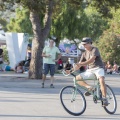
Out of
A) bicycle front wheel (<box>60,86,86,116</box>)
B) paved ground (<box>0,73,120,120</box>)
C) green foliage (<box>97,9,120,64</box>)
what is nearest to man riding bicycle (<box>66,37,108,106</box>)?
bicycle front wheel (<box>60,86,86,116</box>)

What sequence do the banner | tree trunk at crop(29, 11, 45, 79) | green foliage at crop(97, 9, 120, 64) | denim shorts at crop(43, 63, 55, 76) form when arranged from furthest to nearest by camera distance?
the banner
green foliage at crop(97, 9, 120, 64)
tree trunk at crop(29, 11, 45, 79)
denim shorts at crop(43, 63, 55, 76)

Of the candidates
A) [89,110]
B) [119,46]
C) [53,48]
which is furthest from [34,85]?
[119,46]

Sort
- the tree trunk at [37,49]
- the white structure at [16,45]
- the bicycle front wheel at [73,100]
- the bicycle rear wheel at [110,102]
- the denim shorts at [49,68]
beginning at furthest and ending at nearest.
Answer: the white structure at [16,45] < the tree trunk at [37,49] < the denim shorts at [49,68] < the bicycle rear wheel at [110,102] < the bicycle front wheel at [73,100]

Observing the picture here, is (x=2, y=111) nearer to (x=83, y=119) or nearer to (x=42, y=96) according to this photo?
(x=83, y=119)

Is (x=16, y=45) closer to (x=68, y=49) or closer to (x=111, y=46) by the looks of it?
(x=111, y=46)

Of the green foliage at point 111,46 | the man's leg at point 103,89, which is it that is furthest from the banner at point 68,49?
the man's leg at point 103,89

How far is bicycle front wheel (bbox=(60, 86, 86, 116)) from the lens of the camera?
1031 centimetres

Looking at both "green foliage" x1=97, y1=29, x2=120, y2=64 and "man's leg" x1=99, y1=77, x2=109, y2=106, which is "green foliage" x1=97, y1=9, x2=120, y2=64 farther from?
"man's leg" x1=99, y1=77, x2=109, y2=106

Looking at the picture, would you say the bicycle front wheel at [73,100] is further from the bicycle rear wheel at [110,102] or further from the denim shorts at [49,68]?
the denim shorts at [49,68]

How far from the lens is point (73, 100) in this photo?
1038 centimetres

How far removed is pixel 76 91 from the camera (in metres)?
10.3

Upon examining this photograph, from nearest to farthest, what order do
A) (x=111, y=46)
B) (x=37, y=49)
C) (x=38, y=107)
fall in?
(x=38, y=107), (x=37, y=49), (x=111, y=46)

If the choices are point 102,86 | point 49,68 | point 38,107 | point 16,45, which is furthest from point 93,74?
point 16,45

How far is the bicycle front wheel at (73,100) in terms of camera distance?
33.8 ft
